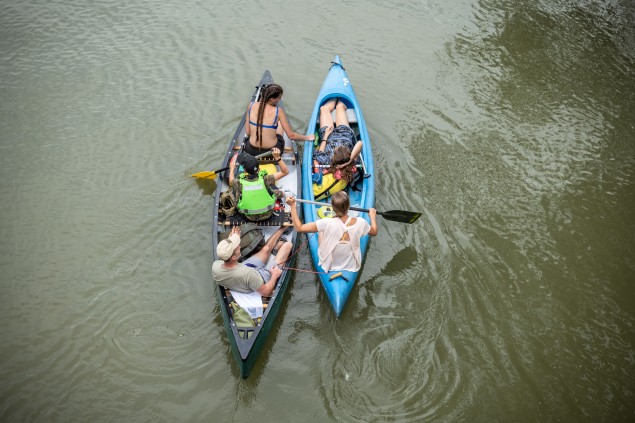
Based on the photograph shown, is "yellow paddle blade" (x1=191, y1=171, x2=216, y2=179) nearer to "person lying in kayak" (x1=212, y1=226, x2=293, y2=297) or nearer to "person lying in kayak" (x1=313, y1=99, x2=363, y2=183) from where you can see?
"person lying in kayak" (x1=212, y1=226, x2=293, y2=297)

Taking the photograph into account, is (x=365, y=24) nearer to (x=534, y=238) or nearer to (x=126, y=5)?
(x=126, y=5)

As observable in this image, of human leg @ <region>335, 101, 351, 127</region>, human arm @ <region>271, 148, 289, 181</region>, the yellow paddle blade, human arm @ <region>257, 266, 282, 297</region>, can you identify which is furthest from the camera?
human leg @ <region>335, 101, 351, 127</region>

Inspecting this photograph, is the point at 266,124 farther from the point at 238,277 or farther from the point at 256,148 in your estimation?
the point at 238,277

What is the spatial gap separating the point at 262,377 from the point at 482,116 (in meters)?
6.36

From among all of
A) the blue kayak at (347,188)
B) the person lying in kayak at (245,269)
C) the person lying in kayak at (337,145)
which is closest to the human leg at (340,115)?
the person lying in kayak at (337,145)

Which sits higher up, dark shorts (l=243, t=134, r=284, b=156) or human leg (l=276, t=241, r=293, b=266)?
dark shorts (l=243, t=134, r=284, b=156)

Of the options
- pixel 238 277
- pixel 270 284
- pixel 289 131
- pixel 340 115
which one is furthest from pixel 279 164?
pixel 238 277

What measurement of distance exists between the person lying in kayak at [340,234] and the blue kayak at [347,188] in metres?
0.13

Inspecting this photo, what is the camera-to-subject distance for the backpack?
5.87 metres

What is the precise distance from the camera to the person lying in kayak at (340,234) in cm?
525

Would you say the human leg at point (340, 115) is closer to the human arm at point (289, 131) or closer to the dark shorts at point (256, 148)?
the human arm at point (289, 131)

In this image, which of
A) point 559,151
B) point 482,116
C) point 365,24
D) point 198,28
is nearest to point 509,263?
point 559,151

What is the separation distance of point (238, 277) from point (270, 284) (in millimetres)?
474

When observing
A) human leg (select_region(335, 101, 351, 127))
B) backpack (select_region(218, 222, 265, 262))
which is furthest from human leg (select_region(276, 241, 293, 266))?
human leg (select_region(335, 101, 351, 127))
